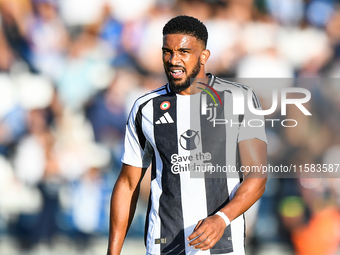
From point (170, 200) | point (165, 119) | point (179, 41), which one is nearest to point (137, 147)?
point (165, 119)

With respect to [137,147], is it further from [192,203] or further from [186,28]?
[186,28]

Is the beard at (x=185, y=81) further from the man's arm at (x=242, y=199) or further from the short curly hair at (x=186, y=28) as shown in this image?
the man's arm at (x=242, y=199)

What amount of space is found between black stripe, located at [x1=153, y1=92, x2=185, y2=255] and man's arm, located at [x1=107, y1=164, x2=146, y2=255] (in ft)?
0.75

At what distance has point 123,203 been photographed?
2.49 metres

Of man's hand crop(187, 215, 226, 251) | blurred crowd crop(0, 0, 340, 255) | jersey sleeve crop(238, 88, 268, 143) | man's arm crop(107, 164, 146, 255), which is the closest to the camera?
man's hand crop(187, 215, 226, 251)

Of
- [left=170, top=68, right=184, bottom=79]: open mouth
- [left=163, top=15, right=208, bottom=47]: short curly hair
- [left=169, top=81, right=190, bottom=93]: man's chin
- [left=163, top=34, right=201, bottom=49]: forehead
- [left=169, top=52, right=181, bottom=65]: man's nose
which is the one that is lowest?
[left=169, top=81, right=190, bottom=93]: man's chin

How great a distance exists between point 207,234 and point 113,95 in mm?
2962

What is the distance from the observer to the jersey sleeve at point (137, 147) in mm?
2500

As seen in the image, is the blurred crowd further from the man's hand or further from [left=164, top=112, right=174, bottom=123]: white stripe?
the man's hand

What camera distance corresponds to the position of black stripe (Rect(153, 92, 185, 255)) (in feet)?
7.48

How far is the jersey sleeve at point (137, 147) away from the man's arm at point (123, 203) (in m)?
0.04

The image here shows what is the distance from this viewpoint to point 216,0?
15.2ft

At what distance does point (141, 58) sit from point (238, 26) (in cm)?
105

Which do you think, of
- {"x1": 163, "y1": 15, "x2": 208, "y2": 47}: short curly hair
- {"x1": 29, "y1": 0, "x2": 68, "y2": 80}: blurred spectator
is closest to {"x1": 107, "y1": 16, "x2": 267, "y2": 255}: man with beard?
{"x1": 163, "y1": 15, "x2": 208, "y2": 47}: short curly hair
